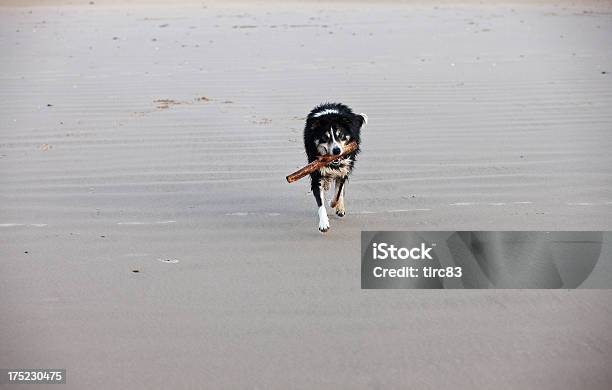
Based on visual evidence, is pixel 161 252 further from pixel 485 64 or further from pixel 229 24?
pixel 229 24

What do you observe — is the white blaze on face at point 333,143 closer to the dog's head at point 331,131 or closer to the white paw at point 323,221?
the dog's head at point 331,131

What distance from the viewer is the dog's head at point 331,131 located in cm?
570

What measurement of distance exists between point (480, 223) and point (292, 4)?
15.3 meters

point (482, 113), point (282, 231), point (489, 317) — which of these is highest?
point (482, 113)

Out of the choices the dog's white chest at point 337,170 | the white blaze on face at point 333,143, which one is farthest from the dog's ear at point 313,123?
the dog's white chest at point 337,170

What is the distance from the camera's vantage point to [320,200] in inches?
225

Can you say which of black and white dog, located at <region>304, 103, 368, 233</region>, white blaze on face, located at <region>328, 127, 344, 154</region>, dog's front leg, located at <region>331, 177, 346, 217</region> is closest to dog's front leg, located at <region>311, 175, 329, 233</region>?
black and white dog, located at <region>304, 103, 368, 233</region>

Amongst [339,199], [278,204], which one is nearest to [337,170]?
[339,199]

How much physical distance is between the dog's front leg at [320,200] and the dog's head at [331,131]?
0.18 m

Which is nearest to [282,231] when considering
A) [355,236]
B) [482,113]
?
[355,236]

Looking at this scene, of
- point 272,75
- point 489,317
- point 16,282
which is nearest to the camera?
point 489,317

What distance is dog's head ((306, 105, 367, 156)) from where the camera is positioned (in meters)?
5.70

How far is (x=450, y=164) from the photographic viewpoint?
7.09 meters

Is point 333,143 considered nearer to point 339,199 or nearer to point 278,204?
Result: point 339,199
